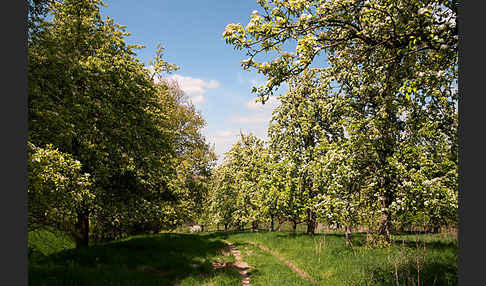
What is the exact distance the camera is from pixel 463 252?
384cm

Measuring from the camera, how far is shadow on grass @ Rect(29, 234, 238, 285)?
25.9ft

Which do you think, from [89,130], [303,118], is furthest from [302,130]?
[89,130]

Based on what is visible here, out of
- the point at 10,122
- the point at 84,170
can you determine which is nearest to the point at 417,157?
the point at 10,122

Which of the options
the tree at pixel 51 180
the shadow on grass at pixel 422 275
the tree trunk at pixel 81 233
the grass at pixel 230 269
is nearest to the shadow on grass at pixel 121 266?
the grass at pixel 230 269

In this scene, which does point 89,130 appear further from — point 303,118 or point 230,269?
point 303,118

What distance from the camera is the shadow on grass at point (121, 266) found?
311 inches

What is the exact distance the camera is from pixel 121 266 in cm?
1028

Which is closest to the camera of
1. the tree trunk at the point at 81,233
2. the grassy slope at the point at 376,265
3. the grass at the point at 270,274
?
the grassy slope at the point at 376,265

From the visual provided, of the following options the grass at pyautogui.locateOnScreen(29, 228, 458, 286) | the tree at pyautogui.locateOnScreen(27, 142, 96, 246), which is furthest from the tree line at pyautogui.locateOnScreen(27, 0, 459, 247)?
the grass at pyautogui.locateOnScreen(29, 228, 458, 286)

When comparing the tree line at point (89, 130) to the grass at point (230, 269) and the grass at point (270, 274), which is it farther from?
the grass at point (270, 274)

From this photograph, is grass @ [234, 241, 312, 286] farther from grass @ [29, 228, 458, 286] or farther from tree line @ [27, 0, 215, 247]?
tree line @ [27, 0, 215, 247]

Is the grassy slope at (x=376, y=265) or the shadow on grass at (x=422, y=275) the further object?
the grassy slope at (x=376, y=265)

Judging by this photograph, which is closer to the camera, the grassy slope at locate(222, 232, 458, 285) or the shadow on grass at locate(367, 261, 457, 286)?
the shadow on grass at locate(367, 261, 457, 286)

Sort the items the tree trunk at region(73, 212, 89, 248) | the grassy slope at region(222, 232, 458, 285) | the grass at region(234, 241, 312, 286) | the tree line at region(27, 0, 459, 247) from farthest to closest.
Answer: the tree trunk at region(73, 212, 89, 248), the grass at region(234, 241, 312, 286), the grassy slope at region(222, 232, 458, 285), the tree line at region(27, 0, 459, 247)
